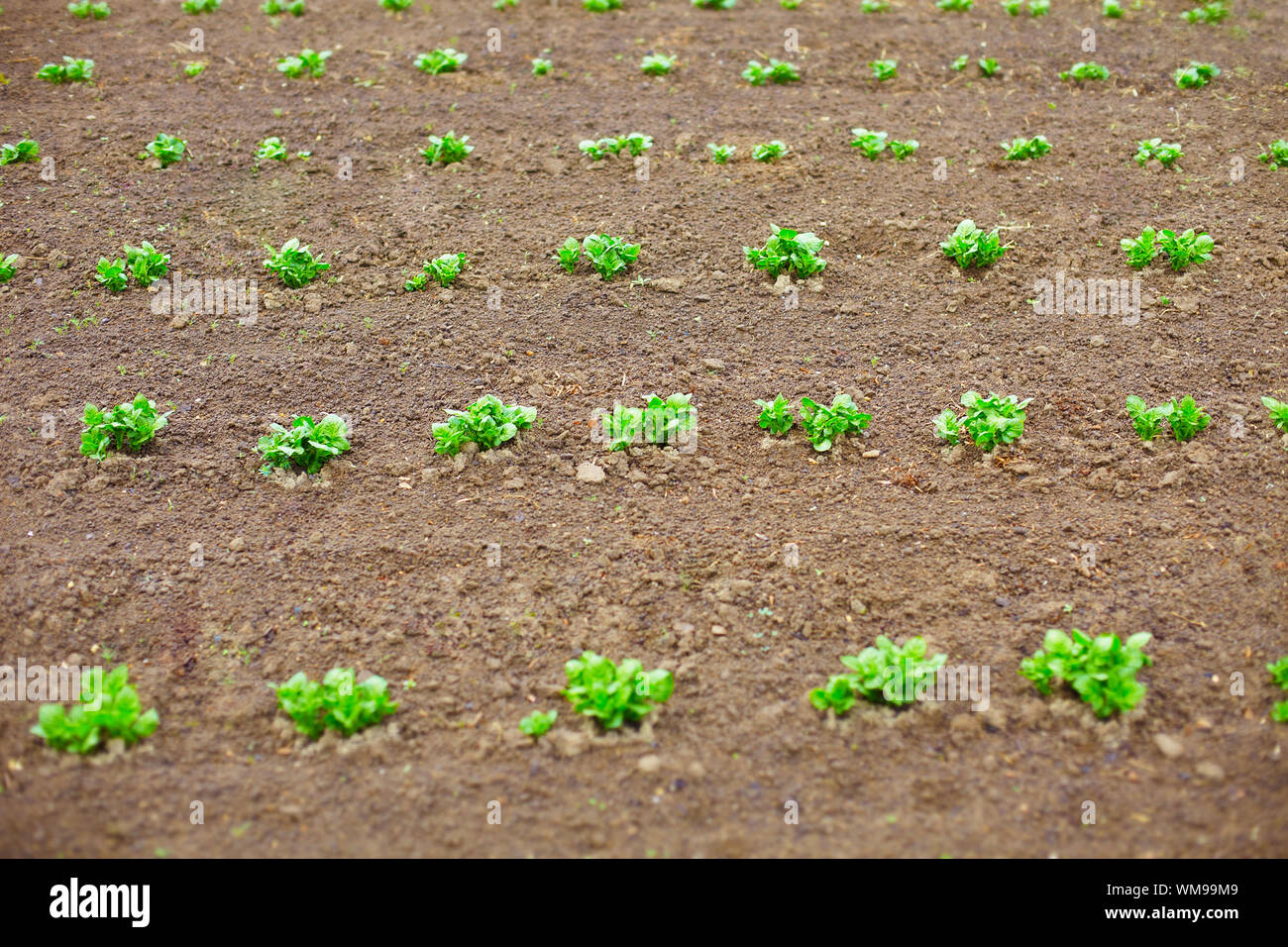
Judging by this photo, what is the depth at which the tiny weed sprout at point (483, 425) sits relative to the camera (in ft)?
16.8

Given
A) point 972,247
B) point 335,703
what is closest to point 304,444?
point 335,703

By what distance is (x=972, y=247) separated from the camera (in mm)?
6301

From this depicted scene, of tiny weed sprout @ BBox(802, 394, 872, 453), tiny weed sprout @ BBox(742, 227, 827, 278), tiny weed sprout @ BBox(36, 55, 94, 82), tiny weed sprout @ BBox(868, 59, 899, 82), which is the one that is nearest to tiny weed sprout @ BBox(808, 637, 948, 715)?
tiny weed sprout @ BBox(802, 394, 872, 453)

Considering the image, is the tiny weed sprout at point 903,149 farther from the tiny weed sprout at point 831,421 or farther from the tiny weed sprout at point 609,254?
the tiny weed sprout at point 831,421

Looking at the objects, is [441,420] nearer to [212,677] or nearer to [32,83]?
[212,677]

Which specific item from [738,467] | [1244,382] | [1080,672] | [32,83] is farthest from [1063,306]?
[32,83]

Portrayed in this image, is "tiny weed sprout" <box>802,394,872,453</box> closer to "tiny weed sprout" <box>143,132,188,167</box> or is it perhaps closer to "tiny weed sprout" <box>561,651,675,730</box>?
"tiny weed sprout" <box>561,651,675,730</box>

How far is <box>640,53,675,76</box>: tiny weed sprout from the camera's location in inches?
334

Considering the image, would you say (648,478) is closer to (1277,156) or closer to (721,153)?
(721,153)

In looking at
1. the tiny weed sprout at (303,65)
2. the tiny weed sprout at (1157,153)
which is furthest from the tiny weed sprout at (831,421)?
the tiny weed sprout at (303,65)

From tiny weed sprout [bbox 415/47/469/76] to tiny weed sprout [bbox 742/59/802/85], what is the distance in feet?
8.36

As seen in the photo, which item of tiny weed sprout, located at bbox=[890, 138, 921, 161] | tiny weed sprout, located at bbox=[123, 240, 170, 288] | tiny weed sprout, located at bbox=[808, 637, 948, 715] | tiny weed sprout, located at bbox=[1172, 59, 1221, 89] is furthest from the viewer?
tiny weed sprout, located at bbox=[1172, 59, 1221, 89]

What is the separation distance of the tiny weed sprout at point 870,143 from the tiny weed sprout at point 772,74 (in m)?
1.20

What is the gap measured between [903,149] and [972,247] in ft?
4.83
